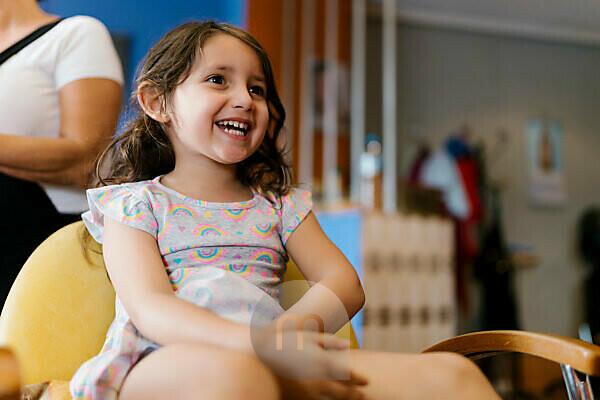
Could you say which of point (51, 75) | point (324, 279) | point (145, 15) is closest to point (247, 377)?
point (324, 279)

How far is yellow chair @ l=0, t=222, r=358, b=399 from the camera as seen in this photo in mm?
1081

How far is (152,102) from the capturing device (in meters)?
1.18

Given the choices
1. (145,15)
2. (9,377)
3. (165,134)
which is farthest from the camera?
(145,15)

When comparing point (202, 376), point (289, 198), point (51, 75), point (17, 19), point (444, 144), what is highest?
point (17, 19)

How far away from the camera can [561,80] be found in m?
6.50

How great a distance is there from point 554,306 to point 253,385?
19.4 feet

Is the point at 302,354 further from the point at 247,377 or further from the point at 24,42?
the point at 24,42

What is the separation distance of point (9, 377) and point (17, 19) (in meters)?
0.95

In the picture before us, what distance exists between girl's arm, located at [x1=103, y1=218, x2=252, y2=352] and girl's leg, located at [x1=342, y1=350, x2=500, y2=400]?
162mm

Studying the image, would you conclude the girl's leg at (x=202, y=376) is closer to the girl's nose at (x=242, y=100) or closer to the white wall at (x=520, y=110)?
the girl's nose at (x=242, y=100)

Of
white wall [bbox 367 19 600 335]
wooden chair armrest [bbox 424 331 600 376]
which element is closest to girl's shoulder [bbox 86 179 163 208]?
wooden chair armrest [bbox 424 331 600 376]

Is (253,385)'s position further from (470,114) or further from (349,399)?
(470,114)

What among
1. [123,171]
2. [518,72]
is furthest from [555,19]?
[123,171]

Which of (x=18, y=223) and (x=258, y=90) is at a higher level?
(x=258, y=90)
